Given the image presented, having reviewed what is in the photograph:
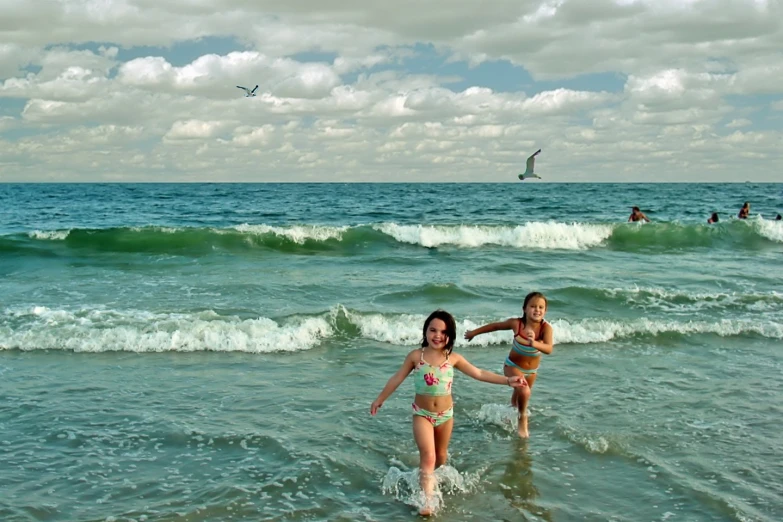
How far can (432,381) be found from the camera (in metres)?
5.66

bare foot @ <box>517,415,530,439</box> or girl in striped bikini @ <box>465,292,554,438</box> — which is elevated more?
girl in striped bikini @ <box>465,292,554,438</box>

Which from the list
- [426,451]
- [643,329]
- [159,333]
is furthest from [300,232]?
[426,451]

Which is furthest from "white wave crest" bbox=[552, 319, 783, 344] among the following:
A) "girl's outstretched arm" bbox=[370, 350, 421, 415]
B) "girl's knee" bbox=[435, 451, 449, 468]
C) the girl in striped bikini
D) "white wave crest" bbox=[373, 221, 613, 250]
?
"white wave crest" bbox=[373, 221, 613, 250]

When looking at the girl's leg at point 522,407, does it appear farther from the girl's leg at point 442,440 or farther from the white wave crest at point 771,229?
the white wave crest at point 771,229

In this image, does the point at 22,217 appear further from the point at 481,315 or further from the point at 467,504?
the point at 467,504

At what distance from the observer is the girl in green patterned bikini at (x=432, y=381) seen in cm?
557

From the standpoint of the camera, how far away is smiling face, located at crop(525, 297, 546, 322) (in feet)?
22.3

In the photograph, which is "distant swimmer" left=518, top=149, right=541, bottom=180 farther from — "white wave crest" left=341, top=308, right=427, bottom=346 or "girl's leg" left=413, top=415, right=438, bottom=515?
"girl's leg" left=413, top=415, right=438, bottom=515

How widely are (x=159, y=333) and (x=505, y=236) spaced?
55.1ft

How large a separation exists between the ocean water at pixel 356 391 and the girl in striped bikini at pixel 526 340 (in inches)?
14.7

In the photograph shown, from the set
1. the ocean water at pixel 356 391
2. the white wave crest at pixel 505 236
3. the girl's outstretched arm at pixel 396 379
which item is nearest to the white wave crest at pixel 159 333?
the ocean water at pixel 356 391

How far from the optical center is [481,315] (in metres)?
12.7

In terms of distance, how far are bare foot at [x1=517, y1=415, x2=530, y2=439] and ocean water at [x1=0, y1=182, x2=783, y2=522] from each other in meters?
0.09

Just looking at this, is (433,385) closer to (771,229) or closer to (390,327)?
(390,327)
